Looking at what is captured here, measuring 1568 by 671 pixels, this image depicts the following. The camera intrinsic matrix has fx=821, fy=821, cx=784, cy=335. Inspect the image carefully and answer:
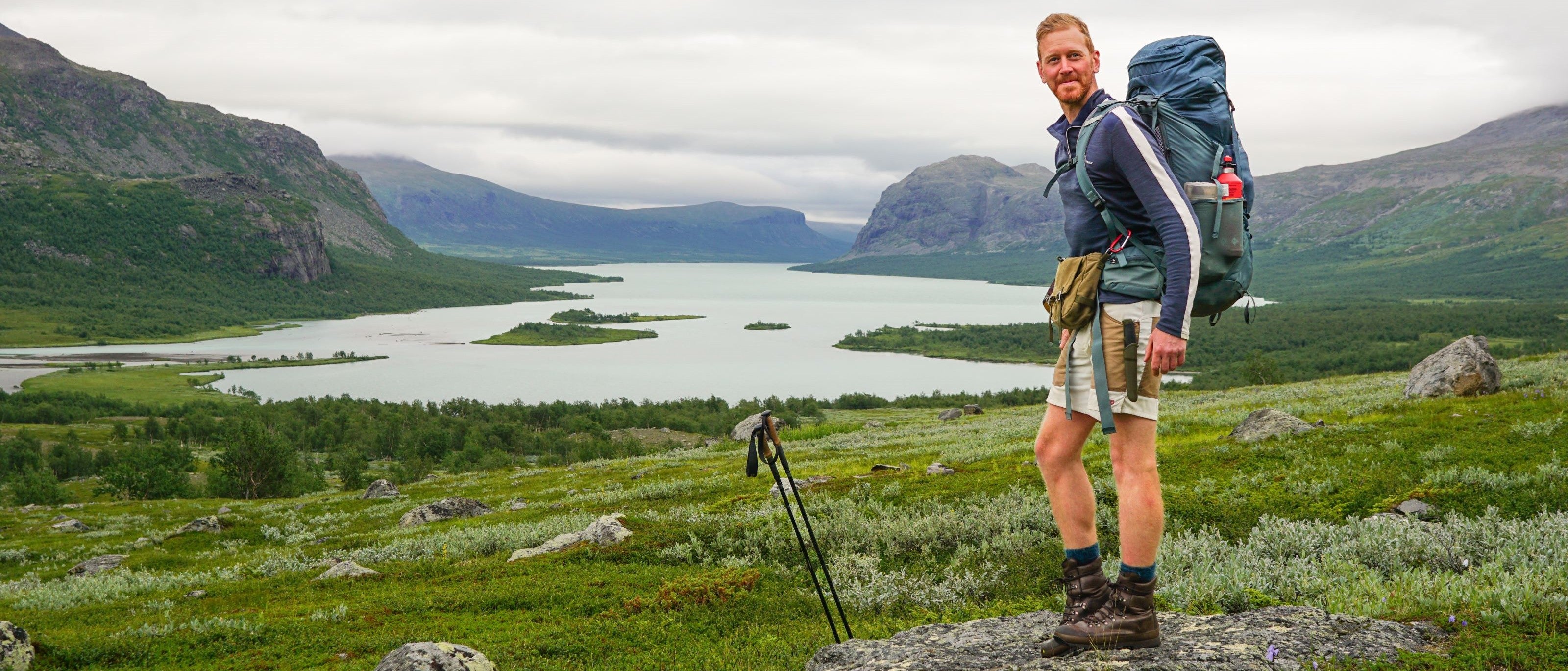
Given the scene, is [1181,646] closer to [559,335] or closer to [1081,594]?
[1081,594]

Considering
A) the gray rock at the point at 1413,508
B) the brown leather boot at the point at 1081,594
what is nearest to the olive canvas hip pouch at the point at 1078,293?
the brown leather boot at the point at 1081,594

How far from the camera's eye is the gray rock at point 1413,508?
898 cm

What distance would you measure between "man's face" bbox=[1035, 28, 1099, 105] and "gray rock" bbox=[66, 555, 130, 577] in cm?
2149

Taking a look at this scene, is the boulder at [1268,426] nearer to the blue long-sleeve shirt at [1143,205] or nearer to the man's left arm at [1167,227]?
the blue long-sleeve shirt at [1143,205]

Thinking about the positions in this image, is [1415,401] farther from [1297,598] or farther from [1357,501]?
[1297,598]

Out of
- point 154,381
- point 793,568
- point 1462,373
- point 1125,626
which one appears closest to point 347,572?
point 793,568

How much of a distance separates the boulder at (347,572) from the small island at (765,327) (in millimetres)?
147643

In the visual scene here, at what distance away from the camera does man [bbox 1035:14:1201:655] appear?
15.1 ft

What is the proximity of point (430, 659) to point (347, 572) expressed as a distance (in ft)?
25.0

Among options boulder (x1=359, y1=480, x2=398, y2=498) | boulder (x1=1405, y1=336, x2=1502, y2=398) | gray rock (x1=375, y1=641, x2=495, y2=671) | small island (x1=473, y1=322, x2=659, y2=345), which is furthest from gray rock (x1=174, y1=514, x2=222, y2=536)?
small island (x1=473, y1=322, x2=659, y2=345)

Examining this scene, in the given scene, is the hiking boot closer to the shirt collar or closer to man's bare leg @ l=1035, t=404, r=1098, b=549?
man's bare leg @ l=1035, t=404, r=1098, b=549

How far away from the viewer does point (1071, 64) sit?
17.1ft

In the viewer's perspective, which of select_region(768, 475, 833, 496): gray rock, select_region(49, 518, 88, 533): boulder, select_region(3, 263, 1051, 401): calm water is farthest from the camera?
select_region(3, 263, 1051, 401): calm water

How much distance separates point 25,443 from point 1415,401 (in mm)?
94862
